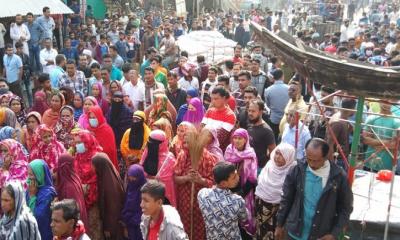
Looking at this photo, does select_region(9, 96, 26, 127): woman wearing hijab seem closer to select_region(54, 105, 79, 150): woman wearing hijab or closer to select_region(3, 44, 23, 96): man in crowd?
select_region(54, 105, 79, 150): woman wearing hijab

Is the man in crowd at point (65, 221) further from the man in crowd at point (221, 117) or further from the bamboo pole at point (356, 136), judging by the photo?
the man in crowd at point (221, 117)

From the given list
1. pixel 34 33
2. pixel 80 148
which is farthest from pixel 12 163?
pixel 34 33

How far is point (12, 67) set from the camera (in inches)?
408

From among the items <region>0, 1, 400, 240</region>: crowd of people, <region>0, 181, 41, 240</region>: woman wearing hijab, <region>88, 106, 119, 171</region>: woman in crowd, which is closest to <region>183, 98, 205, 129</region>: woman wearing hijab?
<region>0, 1, 400, 240</region>: crowd of people

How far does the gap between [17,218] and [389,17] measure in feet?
82.8

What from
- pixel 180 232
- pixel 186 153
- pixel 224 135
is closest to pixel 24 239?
pixel 180 232

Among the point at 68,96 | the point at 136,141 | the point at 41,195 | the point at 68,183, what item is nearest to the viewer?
the point at 41,195

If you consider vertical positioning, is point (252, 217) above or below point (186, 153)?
below

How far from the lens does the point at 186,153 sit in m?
5.00

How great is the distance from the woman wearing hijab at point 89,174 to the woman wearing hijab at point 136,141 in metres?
0.45

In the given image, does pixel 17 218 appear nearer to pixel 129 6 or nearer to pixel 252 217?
pixel 252 217

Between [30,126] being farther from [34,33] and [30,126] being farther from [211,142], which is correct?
[34,33]

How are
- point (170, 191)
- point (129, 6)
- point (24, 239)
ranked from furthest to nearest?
point (129, 6) < point (170, 191) < point (24, 239)

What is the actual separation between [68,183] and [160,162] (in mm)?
955
